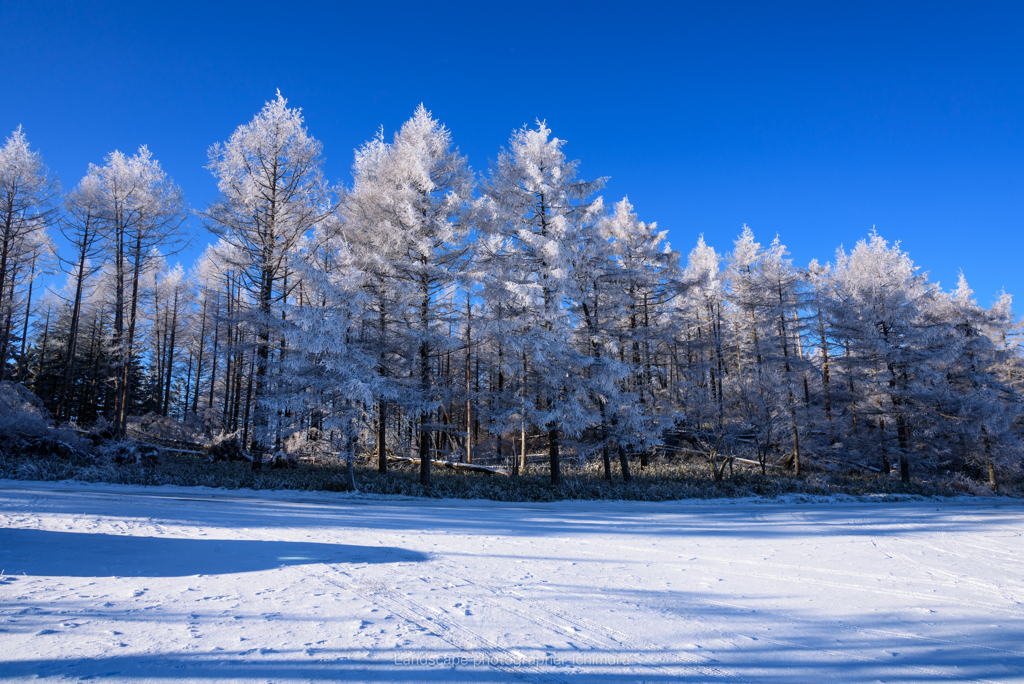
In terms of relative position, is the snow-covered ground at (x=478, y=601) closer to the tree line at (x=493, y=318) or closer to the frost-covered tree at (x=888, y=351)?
the tree line at (x=493, y=318)

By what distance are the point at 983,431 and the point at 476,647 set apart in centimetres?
2517

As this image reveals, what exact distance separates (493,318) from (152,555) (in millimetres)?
9428

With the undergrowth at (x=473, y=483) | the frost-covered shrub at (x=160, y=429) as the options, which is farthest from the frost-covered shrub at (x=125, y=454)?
the frost-covered shrub at (x=160, y=429)

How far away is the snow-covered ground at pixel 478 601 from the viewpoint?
2.64m

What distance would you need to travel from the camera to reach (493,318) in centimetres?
1303

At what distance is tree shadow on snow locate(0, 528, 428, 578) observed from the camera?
4078 mm

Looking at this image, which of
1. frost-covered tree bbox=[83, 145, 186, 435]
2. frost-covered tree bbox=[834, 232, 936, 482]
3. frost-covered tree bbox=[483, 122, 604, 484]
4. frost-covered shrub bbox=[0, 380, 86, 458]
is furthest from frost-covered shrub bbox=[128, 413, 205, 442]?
frost-covered tree bbox=[834, 232, 936, 482]

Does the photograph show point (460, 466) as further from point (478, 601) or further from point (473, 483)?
point (478, 601)

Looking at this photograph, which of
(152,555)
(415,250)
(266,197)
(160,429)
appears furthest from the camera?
(160,429)

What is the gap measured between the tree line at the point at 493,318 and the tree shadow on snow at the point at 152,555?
579cm

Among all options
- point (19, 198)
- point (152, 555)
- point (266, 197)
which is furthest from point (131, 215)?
point (152, 555)

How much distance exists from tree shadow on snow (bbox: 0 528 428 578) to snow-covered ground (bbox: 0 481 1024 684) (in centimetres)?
3

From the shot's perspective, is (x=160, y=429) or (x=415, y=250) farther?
(x=160, y=429)

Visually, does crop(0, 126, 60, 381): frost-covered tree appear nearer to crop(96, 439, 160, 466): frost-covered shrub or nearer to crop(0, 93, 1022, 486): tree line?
crop(0, 93, 1022, 486): tree line
